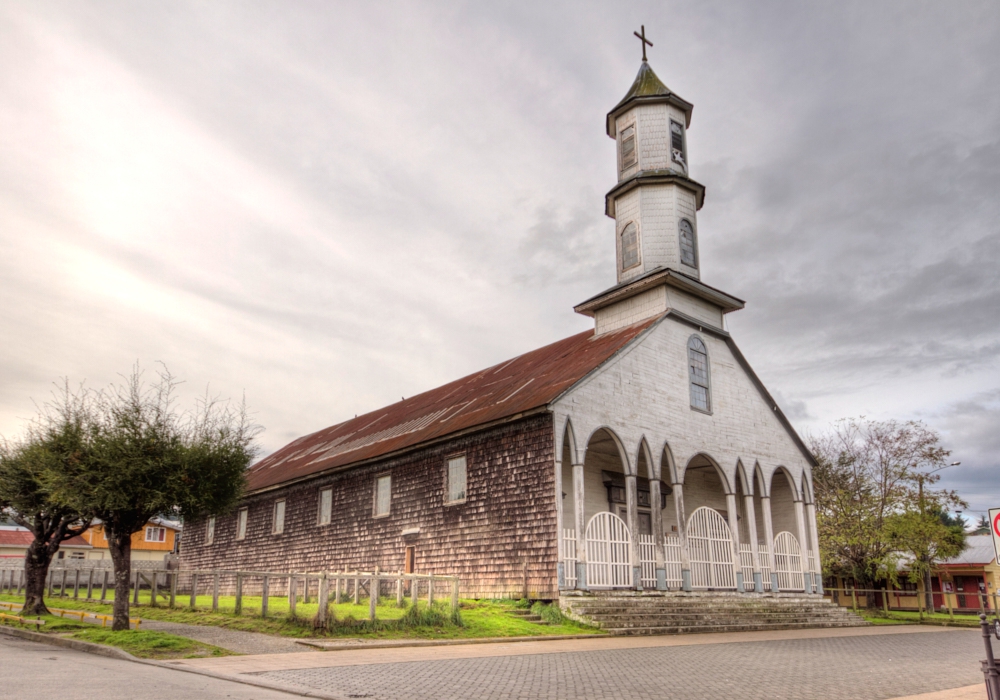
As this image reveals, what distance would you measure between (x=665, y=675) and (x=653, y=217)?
57.8 ft

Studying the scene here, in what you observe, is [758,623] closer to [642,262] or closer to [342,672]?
[642,262]

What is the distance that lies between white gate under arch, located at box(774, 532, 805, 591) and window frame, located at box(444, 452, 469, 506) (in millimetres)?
9901

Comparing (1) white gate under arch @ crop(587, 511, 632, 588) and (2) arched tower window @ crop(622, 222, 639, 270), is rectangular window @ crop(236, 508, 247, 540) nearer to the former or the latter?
(1) white gate under arch @ crop(587, 511, 632, 588)

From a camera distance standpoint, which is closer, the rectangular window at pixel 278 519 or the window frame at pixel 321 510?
the window frame at pixel 321 510

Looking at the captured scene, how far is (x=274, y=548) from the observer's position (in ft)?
94.7

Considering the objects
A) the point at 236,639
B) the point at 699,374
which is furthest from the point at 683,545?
the point at 236,639

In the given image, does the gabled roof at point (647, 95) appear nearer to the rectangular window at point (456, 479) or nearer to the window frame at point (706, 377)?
the window frame at point (706, 377)

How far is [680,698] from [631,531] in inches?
442

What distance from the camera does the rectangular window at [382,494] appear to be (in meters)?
23.9

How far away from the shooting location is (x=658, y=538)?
65.8 feet

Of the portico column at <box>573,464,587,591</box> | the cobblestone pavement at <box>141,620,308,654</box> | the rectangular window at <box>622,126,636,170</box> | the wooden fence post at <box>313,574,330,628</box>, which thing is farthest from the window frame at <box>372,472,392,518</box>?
the rectangular window at <box>622,126,636,170</box>

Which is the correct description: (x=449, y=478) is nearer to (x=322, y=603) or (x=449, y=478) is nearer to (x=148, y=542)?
(x=322, y=603)

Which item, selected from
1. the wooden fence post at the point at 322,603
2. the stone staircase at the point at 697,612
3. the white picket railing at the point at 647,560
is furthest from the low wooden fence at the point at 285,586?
the white picket railing at the point at 647,560

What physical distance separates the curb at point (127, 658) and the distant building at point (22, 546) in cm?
5037
